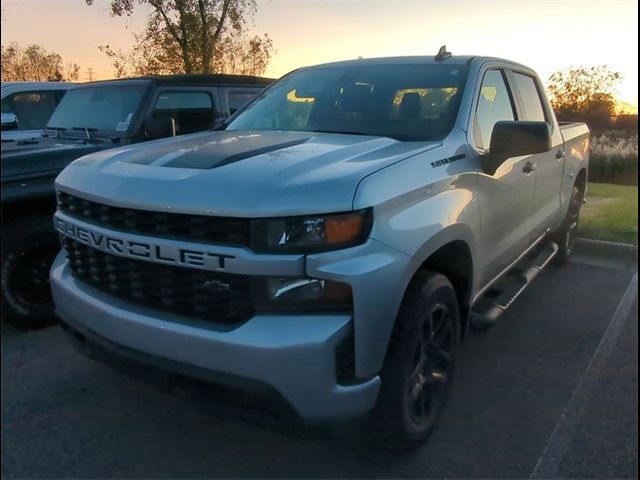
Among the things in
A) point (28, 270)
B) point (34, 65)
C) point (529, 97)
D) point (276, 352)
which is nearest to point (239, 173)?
point (276, 352)

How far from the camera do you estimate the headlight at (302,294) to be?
213cm

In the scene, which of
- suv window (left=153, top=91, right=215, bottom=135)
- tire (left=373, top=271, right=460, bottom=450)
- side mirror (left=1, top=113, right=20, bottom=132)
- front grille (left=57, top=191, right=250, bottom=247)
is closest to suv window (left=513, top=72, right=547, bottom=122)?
tire (left=373, top=271, right=460, bottom=450)

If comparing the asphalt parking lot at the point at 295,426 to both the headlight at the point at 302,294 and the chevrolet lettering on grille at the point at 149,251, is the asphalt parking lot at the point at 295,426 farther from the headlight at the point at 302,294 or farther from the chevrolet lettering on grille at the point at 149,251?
the chevrolet lettering on grille at the point at 149,251

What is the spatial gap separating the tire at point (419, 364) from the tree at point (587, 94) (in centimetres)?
129

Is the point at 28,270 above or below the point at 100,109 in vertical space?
below

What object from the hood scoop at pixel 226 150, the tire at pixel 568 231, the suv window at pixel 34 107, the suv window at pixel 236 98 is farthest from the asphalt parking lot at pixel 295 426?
the suv window at pixel 236 98

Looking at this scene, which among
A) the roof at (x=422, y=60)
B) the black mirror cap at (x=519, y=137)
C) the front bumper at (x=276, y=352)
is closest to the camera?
the front bumper at (x=276, y=352)

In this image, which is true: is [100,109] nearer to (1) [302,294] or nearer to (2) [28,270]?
(2) [28,270]

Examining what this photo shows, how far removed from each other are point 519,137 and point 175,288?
6.18 feet

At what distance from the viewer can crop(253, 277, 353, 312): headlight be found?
6.99 ft

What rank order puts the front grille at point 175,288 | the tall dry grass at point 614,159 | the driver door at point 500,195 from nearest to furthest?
the front grille at point 175,288 < the driver door at point 500,195 < the tall dry grass at point 614,159

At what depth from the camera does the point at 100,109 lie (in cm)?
419

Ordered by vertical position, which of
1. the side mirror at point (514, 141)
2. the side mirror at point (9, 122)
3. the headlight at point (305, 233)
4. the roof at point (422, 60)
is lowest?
the headlight at point (305, 233)

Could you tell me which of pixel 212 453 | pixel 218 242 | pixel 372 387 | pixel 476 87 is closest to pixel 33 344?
pixel 212 453
